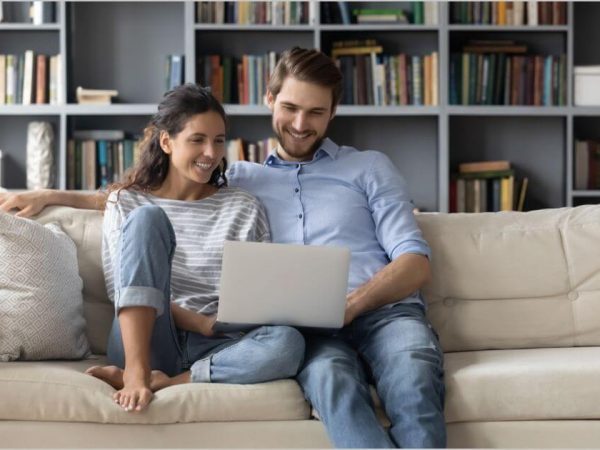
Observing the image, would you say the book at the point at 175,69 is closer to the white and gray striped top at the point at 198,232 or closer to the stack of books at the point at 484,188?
the stack of books at the point at 484,188

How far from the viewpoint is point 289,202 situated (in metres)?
2.47

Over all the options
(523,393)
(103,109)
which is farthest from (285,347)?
(103,109)

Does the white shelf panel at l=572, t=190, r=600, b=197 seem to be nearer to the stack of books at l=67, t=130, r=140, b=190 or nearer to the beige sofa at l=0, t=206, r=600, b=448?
the stack of books at l=67, t=130, r=140, b=190

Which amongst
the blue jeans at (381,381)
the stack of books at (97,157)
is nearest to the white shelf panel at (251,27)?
the stack of books at (97,157)

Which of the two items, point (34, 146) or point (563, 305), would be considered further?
point (34, 146)

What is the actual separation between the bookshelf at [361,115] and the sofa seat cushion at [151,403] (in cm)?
265

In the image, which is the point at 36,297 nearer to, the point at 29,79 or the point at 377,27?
the point at 29,79

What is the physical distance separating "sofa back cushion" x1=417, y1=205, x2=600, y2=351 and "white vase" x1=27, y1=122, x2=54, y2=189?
2514 millimetres

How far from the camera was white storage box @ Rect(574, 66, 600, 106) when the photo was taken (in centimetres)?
453

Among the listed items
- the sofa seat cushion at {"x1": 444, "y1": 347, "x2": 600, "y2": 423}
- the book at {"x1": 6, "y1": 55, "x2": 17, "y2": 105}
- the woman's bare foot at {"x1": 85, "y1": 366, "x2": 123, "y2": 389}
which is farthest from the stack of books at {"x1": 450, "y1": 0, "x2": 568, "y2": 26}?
the woman's bare foot at {"x1": 85, "y1": 366, "x2": 123, "y2": 389}

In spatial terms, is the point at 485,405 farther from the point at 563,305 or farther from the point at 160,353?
the point at 160,353

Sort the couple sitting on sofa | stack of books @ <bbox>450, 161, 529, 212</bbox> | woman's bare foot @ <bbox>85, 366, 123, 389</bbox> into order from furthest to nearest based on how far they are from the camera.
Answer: stack of books @ <bbox>450, 161, 529, 212</bbox> → woman's bare foot @ <bbox>85, 366, 123, 389</bbox> → the couple sitting on sofa

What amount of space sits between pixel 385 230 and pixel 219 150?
45cm

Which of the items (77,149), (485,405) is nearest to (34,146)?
(77,149)
